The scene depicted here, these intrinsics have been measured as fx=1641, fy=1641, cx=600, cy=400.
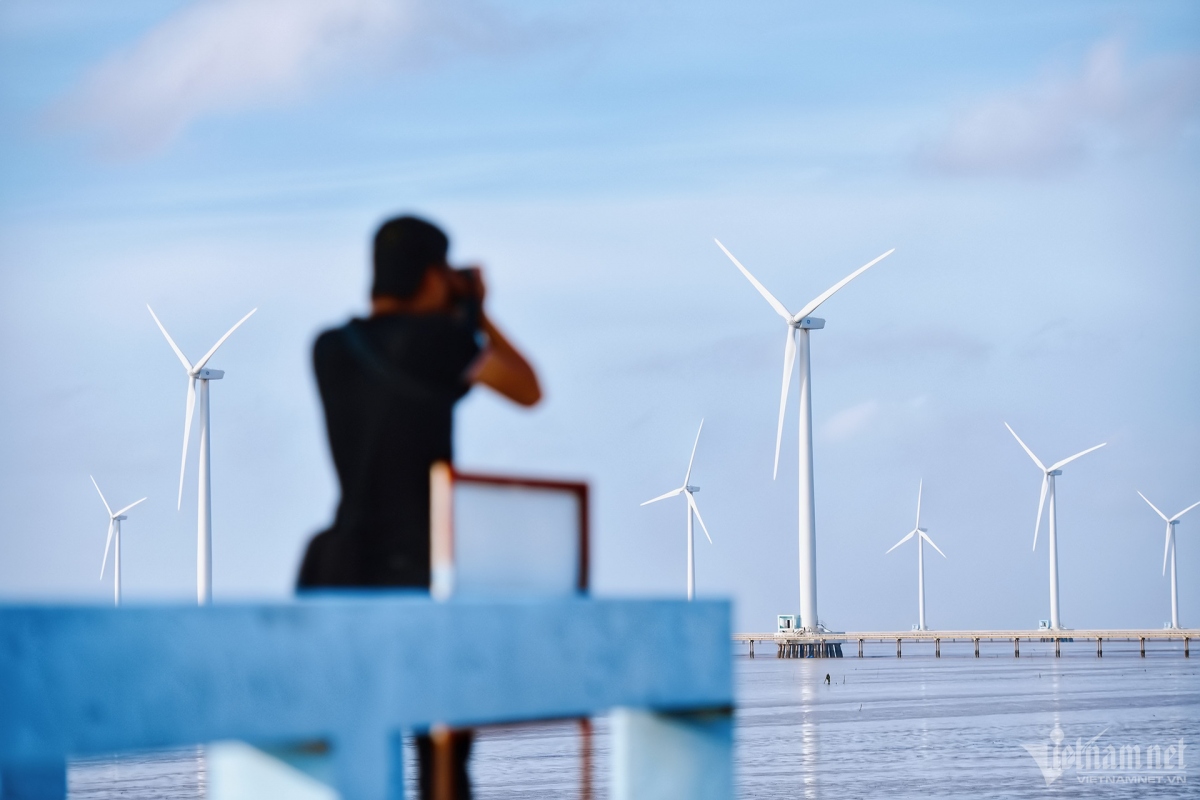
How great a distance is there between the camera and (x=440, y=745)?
611 centimetres

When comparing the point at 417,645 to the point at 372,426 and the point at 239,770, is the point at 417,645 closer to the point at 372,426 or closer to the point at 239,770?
the point at 239,770

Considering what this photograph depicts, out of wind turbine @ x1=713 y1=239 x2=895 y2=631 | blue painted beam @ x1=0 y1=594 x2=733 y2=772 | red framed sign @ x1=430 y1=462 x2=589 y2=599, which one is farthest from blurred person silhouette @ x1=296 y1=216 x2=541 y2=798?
wind turbine @ x1=713 y1=239 x2=895 y2=631

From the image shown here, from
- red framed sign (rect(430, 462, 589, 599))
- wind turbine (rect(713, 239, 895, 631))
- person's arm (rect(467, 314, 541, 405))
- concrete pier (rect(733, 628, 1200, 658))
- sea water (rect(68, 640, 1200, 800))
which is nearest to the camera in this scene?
red framed sign (rect(430, 462, 589, 599))

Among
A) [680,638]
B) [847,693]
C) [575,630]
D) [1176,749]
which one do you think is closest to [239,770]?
[575,630]

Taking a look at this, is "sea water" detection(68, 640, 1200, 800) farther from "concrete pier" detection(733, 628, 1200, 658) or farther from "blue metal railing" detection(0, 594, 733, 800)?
"concrete pier" detection(733, 628, 1200, 658)

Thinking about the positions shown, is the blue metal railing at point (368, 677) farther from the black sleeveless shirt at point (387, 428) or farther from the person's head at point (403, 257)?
the person's head at point (403, 257)

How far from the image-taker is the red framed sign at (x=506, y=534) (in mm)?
5973

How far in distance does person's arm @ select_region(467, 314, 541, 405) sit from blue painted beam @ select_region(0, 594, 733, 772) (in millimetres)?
925

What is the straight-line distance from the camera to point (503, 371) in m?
6.42

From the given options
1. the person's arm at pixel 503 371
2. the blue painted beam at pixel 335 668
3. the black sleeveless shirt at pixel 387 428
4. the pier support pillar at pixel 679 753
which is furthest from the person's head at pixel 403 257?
the pier support pillar at pixel 679 753

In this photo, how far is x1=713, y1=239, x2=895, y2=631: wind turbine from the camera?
2603 inches

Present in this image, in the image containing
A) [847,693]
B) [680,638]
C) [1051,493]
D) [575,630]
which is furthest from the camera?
[1051,493]

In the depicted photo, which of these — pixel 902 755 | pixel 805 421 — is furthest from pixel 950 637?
pixel 902 755

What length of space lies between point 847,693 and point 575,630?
209 feet
